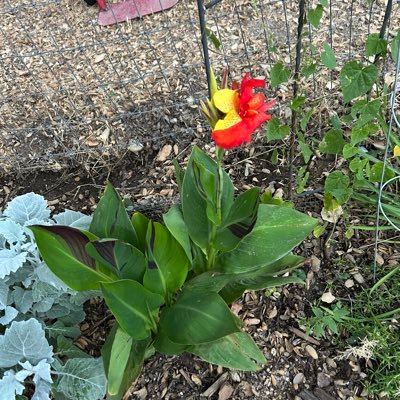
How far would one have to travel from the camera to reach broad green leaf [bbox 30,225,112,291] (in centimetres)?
136

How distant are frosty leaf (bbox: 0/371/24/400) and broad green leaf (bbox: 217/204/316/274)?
0.68 metres

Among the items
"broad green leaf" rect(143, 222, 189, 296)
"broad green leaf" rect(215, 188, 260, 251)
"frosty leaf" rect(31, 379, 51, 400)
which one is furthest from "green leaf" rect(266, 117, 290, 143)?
"frosty leaf" rect(31, 379, 51, 400)

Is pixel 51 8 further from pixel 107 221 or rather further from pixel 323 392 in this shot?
pixel 323 392

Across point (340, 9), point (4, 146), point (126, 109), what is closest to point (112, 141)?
point (126, 109)

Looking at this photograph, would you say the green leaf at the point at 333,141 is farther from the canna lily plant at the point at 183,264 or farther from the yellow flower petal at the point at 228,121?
the yellow flower petal at the point at 228,121

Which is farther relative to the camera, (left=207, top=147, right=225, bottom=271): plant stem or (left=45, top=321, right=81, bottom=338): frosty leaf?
(left=45, top=321, right=81, bottom=338): frosty leaf

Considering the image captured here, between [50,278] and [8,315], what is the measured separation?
20 cm

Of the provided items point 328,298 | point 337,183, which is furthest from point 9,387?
point 337,183

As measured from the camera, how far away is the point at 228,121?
3.51 feet

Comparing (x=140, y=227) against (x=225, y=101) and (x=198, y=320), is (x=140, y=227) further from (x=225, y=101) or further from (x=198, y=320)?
(x=225, y=101)

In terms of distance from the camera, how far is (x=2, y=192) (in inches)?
95.0

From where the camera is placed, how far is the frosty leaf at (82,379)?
1.58 meters

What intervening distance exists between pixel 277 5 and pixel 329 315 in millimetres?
1715

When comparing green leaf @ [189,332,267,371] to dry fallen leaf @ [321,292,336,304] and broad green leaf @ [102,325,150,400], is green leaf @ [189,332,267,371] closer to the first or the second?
broad green leaf @ [102,325,150,400]
